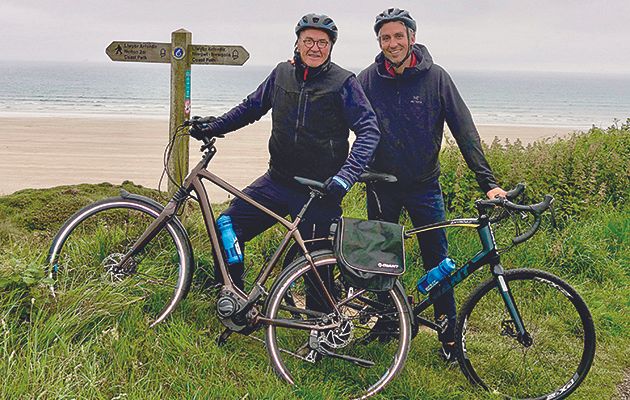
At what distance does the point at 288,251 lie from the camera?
14.7ft

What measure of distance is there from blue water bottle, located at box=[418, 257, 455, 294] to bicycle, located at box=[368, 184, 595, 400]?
4 centimetres

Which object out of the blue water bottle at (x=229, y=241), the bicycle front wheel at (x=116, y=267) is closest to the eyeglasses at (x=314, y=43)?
the blue water bottle at (x=229, y=241)

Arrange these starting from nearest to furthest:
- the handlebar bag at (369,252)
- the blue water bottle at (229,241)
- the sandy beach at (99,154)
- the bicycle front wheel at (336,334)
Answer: the handlebar bag at (369,252) → the bicycle front wheel at (336,334) → the blue water bottle at (229,241) → the sandy beach at (99,154)

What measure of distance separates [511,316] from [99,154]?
45.9 ft

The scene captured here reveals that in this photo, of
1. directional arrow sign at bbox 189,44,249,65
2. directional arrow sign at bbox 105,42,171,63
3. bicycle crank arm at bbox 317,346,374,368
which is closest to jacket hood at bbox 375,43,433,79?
directional arrow sign at bbox 189,44,249,65

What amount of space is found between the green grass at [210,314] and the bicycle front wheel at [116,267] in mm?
39

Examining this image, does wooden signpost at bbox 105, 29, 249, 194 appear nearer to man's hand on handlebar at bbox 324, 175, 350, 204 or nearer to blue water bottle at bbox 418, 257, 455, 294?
man's hand on handlebar at bbox 324, 175, 350, 204

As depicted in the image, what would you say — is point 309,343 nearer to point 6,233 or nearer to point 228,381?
point 228,381

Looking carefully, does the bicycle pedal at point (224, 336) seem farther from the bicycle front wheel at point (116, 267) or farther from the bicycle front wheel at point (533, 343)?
the bicycle front wheel at point (533, 343)

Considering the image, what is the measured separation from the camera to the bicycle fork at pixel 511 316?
3729 mm

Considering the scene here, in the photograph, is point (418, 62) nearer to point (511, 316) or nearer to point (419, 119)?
point (419, 119)

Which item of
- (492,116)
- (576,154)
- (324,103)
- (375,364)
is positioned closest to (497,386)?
(375,364)

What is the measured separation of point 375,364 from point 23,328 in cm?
191

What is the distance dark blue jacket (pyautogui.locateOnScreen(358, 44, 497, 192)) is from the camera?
13.1ft
